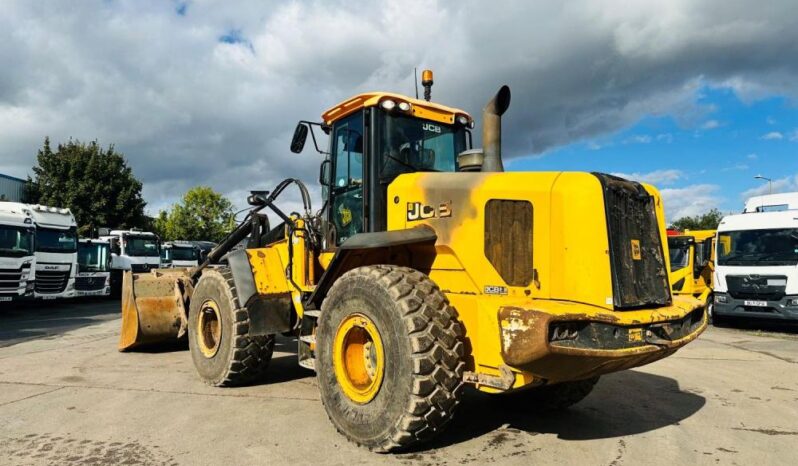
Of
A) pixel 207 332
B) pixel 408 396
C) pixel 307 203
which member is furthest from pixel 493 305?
pixel 207 332

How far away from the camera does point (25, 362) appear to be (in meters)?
8.05

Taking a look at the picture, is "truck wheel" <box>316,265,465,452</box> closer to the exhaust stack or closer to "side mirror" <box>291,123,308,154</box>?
the exhaust stack

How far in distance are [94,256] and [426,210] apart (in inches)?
764

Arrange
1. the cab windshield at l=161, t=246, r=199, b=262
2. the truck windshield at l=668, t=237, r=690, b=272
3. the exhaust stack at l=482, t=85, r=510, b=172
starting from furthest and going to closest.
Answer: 1. the cab windshield at l=161, t=246, r=199, b=262
2. the truck windshield at l=668, t=237, r=690, b=272
3. the exhaust stack at l=482, t=85, r=510, b=172

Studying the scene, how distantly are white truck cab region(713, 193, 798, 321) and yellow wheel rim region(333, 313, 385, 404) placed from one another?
37.4 feet

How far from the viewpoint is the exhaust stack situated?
15.8ft

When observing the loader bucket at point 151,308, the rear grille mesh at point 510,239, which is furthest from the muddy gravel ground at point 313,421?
the rear grille mesh at point 510,239

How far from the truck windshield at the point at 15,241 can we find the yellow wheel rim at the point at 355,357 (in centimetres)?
1452

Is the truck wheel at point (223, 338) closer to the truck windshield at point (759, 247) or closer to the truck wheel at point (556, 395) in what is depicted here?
the truck wheel at point (556, 395)

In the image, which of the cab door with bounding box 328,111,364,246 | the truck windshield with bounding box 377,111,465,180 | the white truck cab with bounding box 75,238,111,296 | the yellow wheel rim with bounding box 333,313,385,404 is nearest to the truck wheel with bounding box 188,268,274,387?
the cab door with bounding box 328,111,364,246

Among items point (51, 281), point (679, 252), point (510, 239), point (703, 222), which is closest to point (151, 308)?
point (510, 239)

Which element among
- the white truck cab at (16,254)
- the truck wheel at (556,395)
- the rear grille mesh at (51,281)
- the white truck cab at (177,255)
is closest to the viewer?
the truck wheel at (556,395)

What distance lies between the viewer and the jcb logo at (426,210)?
14.4 feet

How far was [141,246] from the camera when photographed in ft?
74.4
